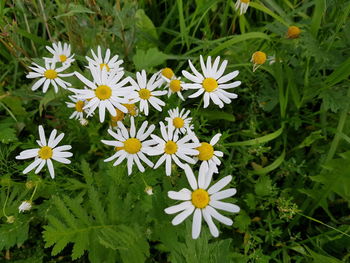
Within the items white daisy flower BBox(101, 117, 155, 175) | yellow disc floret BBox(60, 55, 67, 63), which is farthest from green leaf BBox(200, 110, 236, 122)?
yellow disc floret BBox(60, 55, 67, 63)

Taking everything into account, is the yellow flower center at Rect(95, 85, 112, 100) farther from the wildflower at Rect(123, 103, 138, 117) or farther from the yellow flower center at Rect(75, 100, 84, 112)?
the yellow flower center at Rect(75, 100, 84, 112)

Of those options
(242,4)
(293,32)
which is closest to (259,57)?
(293,32)

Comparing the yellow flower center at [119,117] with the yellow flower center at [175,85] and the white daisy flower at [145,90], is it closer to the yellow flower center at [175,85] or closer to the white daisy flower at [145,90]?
the white daisy flower at [145,90]

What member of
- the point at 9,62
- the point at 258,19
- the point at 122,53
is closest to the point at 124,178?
the point at 122,53

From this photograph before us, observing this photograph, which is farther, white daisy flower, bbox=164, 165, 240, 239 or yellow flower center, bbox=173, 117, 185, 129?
yellow flower center, bbox=173, 117, 185, 129

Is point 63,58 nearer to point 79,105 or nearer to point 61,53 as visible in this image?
point 61,53

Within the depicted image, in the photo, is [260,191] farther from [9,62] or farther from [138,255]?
[9,62]
